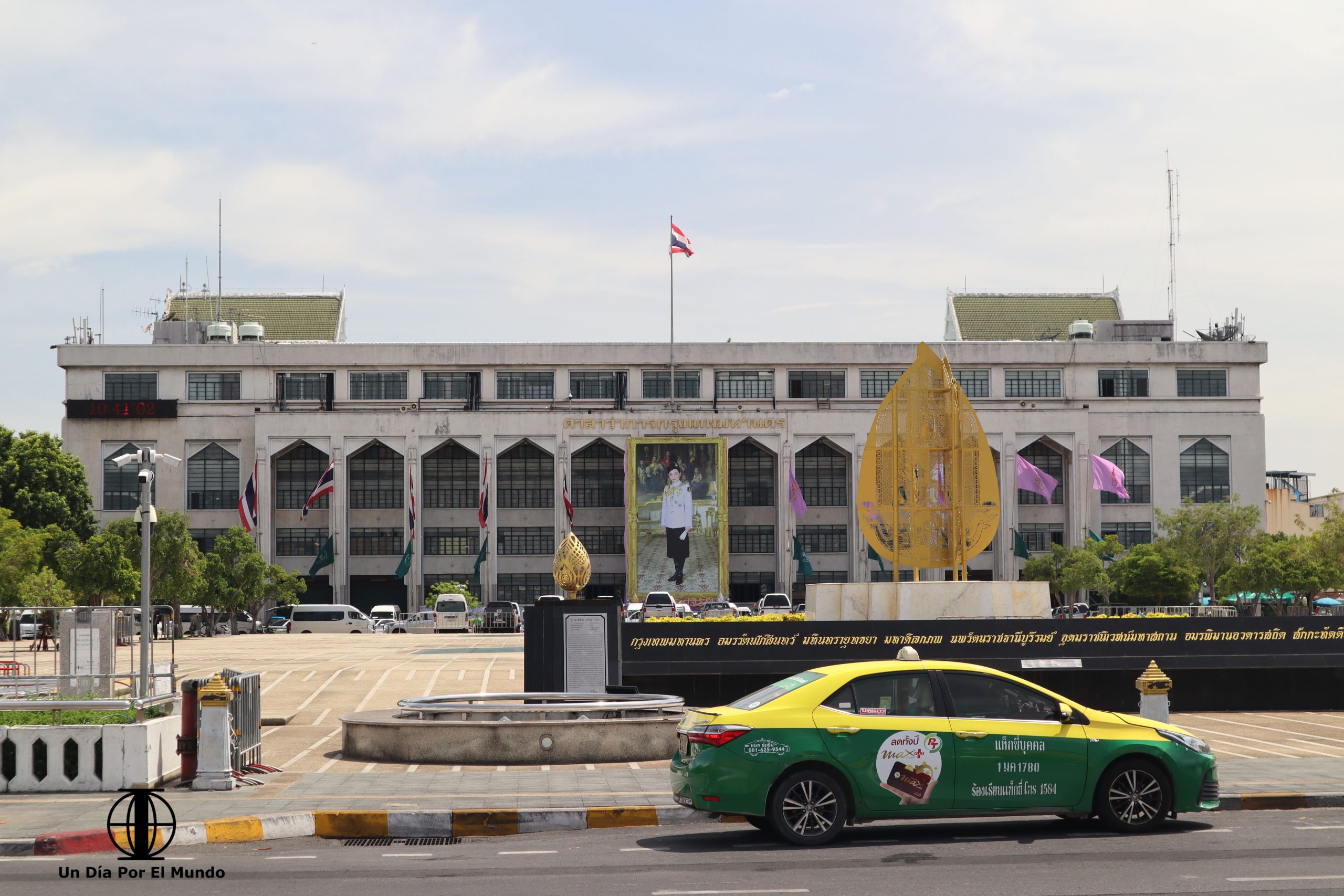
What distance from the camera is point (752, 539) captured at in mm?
82812

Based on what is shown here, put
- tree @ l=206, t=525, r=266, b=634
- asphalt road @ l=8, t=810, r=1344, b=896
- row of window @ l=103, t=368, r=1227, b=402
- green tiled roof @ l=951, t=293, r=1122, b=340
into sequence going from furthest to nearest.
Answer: green tiled roof @ l=951, t=293, r=1122, b=340
row of window @ l=103, t=368, r=1227, b=402
tree @ l=206, t=525, r=266, b=634
asphalt road @ l=8, t=810, r=1344, b=896

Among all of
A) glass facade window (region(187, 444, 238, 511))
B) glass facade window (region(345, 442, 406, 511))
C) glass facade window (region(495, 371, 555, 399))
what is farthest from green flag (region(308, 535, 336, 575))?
glass facade window (region(495, 371, 555, 399))

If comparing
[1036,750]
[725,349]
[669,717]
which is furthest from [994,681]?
[725,349]

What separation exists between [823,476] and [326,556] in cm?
3134

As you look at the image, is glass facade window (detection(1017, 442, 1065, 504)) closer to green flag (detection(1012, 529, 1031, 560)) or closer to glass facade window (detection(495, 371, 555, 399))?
green flag (detection(1012, 529, 1031, 560))

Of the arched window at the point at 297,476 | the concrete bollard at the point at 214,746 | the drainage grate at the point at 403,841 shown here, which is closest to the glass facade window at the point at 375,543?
the arched window at the point at 297,476

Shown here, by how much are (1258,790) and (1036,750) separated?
403cm

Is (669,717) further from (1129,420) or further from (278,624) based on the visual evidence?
(1129,420)

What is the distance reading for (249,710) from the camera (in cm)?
1697

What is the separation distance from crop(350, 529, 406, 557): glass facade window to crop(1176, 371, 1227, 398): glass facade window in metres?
51.4

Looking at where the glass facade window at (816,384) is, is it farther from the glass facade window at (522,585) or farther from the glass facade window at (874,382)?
the glass facade window at (522,585)

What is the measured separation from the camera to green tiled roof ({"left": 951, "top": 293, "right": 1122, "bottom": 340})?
9500 cm

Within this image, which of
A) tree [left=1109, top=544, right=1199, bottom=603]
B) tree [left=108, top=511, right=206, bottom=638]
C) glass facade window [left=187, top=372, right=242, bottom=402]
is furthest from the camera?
A: glass facade window [left=187, top=372, right=242, bottom=402]

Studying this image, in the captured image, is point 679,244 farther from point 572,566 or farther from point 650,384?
point 572,566
